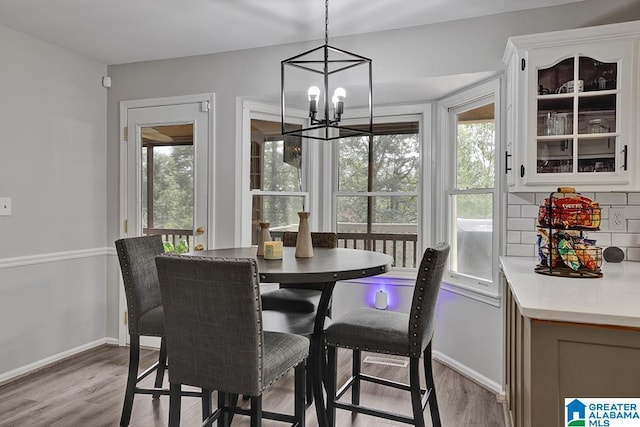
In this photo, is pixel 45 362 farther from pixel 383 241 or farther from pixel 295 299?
pixel 383 241

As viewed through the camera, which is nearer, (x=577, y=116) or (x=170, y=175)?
(x=577, y=116)

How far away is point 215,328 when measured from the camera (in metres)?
1.61

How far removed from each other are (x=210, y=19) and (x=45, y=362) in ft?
9.31

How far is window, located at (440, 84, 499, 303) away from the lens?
301 cm

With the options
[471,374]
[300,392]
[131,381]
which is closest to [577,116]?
[471,374]

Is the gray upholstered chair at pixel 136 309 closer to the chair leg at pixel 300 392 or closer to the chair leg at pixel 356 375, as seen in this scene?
Result: the chair leg at pixel 300 392

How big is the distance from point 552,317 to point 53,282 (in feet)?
11.4

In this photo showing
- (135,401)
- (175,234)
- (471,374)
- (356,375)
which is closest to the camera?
(356,375)

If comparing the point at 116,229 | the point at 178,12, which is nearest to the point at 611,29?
the point at 178,12

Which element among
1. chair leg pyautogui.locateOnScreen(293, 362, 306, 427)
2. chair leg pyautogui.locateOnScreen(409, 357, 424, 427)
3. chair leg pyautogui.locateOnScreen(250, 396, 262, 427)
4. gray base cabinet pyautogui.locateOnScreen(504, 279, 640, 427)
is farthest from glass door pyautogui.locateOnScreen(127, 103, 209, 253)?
gray base cabinet pyautogui.locateOnScreen(504, 279, 640, 427)

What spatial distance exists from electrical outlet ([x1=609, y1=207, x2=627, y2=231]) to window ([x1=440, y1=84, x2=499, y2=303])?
0.65 m

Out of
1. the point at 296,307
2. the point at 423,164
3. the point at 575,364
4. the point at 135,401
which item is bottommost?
the point at 135,401

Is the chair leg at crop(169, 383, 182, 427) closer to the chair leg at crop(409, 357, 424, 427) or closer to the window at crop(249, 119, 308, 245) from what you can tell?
the chair leg at crop(409, 357, 424, 427)

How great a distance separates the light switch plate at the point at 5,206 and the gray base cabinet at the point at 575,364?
10.9 ft
